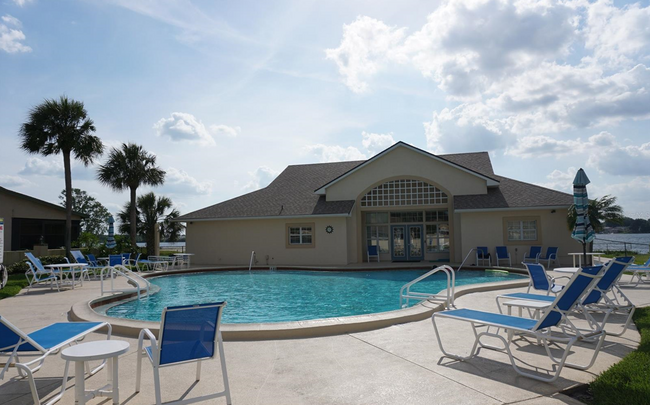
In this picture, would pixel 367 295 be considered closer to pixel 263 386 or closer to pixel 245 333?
pixel 245 333

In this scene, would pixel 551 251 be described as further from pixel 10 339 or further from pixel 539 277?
pixel 10 339

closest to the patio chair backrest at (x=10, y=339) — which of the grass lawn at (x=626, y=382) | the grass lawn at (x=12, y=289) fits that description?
the grass lawn at (x=626, y=382)

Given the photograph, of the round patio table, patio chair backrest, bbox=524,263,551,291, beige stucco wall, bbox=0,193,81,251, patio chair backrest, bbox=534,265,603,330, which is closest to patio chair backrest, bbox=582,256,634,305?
patio chair backrest, bbox=524,263,551,291

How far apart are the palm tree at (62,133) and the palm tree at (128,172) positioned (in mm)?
3920

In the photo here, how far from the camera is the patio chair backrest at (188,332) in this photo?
4.00 m

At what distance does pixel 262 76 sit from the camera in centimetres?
1519

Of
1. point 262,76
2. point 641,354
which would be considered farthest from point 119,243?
point 641,354

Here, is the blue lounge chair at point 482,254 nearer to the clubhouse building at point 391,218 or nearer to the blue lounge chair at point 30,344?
the clubhouse building at point 391,218

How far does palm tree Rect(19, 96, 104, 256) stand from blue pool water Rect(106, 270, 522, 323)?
9.70 m

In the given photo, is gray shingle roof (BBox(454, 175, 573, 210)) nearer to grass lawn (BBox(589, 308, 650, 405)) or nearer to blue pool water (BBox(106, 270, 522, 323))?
blue pool water (BBox(106, 270, 522, 323))

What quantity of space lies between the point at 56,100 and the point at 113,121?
8.31m

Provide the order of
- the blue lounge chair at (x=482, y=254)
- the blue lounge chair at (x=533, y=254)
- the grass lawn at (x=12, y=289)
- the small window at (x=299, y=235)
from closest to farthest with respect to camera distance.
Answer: the grass lawn at (x=12, y=289) → the blue lounge chair at (x=533, y=254) → the blue lounge chair at (x=482, y=254) → the small window at (x=299, y=235)

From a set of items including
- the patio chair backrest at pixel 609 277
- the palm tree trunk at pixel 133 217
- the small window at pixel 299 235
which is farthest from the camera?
the palm tree trunk at pixel 133 217

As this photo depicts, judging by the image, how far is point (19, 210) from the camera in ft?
84.1
